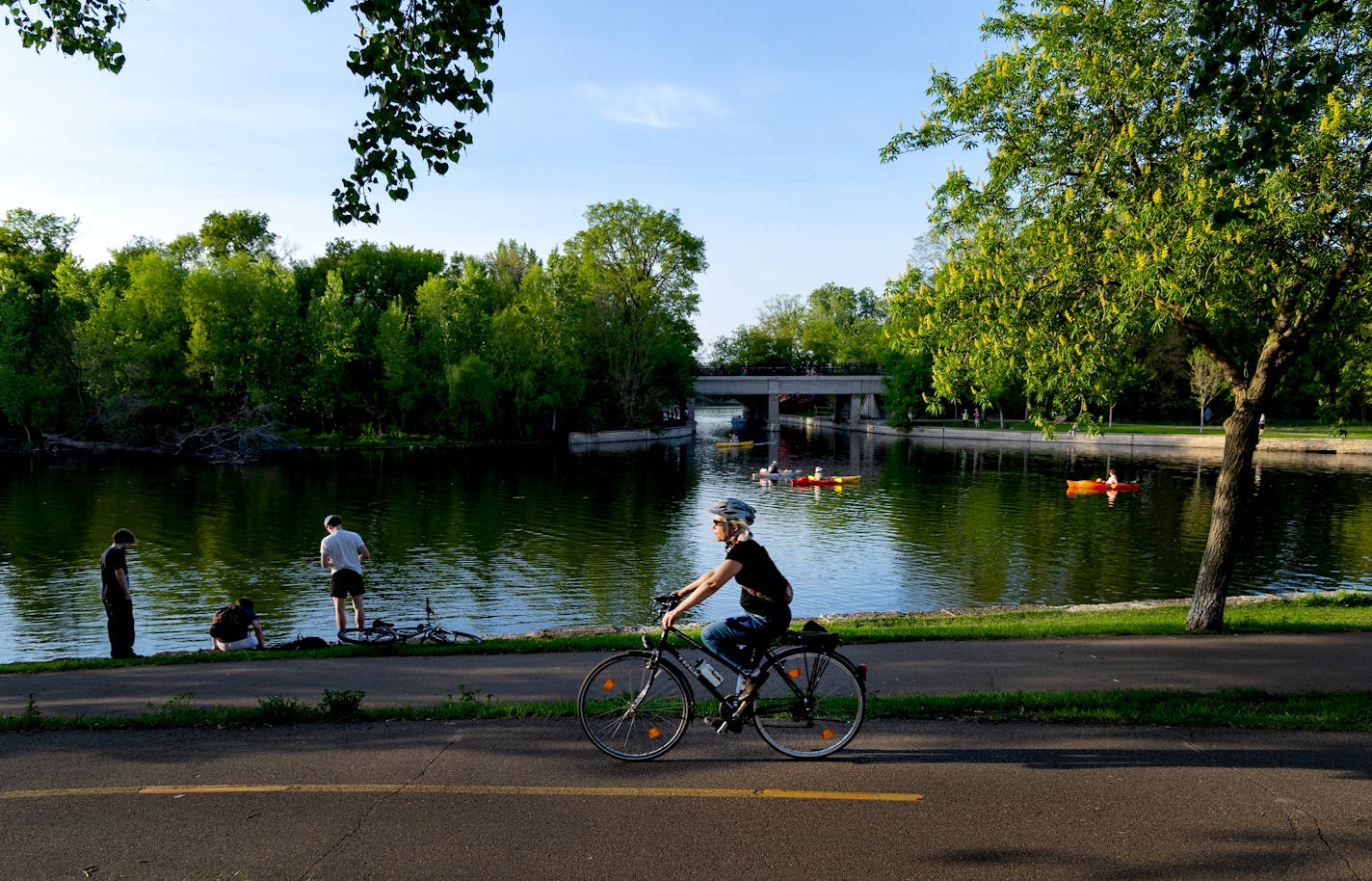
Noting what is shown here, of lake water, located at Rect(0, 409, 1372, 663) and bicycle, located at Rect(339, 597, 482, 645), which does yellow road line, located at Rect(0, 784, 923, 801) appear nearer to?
bicycle, located at Rect(339, 597, 482, 645)

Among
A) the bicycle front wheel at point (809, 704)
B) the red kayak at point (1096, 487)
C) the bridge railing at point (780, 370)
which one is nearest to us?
the bicycle front wheel at point (809, 704)

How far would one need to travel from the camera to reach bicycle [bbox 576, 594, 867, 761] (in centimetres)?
721

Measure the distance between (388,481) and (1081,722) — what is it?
1731 inches

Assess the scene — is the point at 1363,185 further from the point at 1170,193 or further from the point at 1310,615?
the point at 1310,615

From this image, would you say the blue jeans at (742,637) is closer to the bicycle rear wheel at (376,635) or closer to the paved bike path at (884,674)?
→ the paved bike path at (884,674)

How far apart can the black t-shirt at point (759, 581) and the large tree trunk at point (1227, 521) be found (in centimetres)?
835

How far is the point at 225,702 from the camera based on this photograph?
30.6 feet

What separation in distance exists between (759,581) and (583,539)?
81.0 feet

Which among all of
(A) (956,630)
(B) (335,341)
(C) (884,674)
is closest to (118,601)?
(C) (884,674)

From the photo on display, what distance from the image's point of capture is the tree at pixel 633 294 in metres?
82.3

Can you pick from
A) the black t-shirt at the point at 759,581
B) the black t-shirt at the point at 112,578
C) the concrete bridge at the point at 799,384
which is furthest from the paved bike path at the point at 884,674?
the concrete bridge at the point at 799,384

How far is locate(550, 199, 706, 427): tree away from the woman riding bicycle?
7504cm

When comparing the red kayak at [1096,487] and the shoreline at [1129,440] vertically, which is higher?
the shoreline at [1129,440]

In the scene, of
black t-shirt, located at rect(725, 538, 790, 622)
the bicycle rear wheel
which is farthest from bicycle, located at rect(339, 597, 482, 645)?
black t-shirt, located at rect(725, 538, 790, 622)
